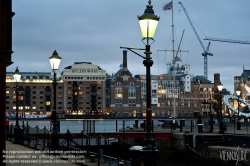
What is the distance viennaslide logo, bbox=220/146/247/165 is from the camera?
93.9ft

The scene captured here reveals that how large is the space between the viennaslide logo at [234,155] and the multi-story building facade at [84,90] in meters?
157

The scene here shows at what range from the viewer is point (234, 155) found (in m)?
29.5

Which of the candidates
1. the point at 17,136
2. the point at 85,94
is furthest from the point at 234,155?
the point at 85,94

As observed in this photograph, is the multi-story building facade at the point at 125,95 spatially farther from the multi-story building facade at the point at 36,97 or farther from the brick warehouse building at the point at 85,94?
the multi-story building facade at the point at 36,97

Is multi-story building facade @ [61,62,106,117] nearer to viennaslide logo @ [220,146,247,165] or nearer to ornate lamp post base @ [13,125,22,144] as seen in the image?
viennaslide logo @ [220,146,247,165]

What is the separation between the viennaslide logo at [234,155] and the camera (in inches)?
1127

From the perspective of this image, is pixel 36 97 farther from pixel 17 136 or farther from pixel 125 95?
pixel 17 136

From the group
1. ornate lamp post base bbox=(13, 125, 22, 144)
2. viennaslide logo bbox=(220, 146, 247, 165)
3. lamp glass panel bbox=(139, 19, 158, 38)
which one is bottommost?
viennaslide logo bbox=(220, 146, 247, 165)

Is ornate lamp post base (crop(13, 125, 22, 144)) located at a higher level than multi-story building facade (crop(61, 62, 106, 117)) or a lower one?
lower

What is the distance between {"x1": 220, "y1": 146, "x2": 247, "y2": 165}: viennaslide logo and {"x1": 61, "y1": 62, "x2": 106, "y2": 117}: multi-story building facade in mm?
156663

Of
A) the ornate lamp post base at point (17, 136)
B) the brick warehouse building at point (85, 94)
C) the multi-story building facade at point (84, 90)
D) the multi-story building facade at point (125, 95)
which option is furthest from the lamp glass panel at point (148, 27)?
the multi-story building facade at point (125, 95)

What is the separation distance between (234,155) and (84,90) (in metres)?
160

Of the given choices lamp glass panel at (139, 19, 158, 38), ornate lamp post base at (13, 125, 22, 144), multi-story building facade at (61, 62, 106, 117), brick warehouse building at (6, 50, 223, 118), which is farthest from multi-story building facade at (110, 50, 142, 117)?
lamp glass panel at (139, 19, 158, 38)

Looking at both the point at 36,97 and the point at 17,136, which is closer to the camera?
the point at 17,136
